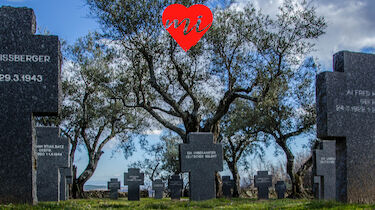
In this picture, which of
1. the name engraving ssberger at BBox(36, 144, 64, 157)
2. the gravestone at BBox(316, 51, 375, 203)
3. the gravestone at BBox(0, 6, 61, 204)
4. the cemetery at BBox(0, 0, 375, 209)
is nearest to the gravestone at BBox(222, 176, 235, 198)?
the cemetery at BBox(0, 0, 375, 209)

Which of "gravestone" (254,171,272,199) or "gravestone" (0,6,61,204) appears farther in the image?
"gravestone" (254,171,272,199)

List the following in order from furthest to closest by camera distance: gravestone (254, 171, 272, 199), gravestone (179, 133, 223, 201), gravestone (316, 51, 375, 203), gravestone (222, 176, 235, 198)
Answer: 1. gravestone (222, 176, 235, 198)
2. gravestone (254, 171, 272, 199)
3. gravestone (179, 133, 223, 201)
4. gravestone (316, 51, 375, 203)

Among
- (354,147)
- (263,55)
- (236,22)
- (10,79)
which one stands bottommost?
(354,147)

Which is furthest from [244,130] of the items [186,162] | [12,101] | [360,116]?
[12,101]

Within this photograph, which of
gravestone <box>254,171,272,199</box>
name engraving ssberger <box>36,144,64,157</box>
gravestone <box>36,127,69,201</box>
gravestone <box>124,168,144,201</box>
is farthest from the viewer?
gravestone <box>124,168,144,201</box>

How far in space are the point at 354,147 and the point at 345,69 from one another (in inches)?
86.8

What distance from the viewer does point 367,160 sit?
11.2 metres

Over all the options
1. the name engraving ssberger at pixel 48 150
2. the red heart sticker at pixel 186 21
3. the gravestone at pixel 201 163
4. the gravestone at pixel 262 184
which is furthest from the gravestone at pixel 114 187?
the gravestone at pixel 201 163

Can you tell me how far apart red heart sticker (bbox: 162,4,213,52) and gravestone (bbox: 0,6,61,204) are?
11.5 meters

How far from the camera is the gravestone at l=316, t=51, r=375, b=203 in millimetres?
10961

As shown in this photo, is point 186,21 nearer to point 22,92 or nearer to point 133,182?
point 133,182

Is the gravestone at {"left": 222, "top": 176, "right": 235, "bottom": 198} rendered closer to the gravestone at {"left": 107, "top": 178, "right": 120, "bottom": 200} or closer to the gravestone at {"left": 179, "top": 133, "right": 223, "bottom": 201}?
the gravestone at {"left": 107, "top": 178, "right": 120, "bottom": 200}

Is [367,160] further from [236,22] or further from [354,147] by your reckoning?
[236,22]

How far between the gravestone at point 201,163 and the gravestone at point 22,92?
797 centimetres
